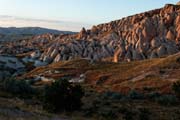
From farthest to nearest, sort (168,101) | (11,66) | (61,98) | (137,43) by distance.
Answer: (137,43), (11,66), (168,101), (61,98)

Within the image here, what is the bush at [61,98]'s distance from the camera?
30180 mm

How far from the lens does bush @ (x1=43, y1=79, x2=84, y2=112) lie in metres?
30.2

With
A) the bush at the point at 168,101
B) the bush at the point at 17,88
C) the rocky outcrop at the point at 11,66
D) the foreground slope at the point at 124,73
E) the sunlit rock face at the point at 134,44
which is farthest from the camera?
the sunlit rock face at the point at 134,44

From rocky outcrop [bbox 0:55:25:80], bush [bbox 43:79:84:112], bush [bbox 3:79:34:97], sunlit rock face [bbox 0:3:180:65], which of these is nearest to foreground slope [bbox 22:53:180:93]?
rocky outcrop [bbox 0:55:25:80]

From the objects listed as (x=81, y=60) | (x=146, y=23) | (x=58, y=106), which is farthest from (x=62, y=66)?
(x=58, y=106)

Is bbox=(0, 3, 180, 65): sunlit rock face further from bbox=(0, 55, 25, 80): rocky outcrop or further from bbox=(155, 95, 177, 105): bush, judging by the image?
bbox=(155, 95, 177, 105): bush

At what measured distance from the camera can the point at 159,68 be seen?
83875 millimetres

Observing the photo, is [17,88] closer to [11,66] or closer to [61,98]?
[61,98]

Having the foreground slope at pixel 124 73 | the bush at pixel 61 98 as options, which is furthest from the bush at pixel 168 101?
the bush at pixel 61 98

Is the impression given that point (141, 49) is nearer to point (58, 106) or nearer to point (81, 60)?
point (81, 60)

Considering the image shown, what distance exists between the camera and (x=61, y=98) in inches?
1212

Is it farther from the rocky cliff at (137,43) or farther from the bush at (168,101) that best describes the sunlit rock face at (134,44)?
the bush at (168,101)

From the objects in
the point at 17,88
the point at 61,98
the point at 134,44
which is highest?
the point at 61,98

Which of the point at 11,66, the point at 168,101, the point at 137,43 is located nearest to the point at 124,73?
the point at 11,66
